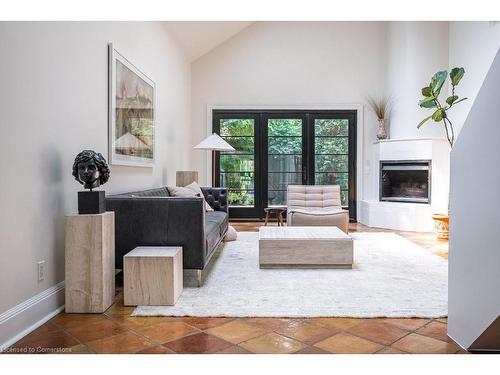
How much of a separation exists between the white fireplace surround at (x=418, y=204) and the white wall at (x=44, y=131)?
4563 millimetres

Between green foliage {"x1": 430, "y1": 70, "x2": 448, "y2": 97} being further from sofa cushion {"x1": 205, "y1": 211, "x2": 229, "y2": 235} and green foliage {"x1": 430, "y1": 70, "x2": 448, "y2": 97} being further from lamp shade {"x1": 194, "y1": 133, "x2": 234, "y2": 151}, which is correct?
sofa cushion {"x1": 205, "y1": 211, "x2": 229, "y2": 235}

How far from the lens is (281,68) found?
8.03m

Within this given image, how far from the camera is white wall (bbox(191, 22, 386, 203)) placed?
7984 mm

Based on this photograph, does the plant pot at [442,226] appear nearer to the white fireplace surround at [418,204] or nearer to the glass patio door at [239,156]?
the white fireplace surround at [418,204]

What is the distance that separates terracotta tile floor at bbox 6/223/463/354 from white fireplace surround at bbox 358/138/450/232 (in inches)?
172

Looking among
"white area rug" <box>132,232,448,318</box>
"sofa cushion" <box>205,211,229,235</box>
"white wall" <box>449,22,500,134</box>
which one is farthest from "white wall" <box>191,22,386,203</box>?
"white area rug" <box>132,232,448,318</box>

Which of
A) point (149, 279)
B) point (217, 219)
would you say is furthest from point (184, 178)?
point (149, 279)

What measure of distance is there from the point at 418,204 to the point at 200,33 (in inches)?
173

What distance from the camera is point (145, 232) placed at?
134 inches

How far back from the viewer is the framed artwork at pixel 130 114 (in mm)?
4004

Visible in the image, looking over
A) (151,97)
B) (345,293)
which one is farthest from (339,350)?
(151,97)

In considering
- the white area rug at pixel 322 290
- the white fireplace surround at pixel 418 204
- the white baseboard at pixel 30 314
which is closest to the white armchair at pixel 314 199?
the white fireplace surround at pixel 418 204
